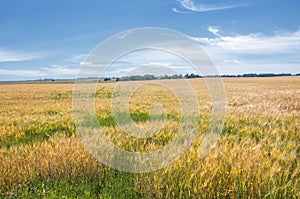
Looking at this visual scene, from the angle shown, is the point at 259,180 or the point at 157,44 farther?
the point at 157,44

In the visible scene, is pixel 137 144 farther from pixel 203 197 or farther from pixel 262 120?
pixel 262 120

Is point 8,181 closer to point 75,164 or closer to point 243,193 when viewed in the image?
point 75,164

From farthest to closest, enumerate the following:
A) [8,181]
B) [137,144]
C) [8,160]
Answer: [137,144] < [8,160] < [8,181]

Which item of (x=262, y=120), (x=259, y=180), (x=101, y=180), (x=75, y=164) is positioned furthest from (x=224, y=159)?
(x=262, y=120)

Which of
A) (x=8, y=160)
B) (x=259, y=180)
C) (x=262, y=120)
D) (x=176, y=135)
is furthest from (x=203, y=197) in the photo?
(x=262, y=120)

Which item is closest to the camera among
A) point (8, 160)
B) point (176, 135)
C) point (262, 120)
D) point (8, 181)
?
point (8, 181)

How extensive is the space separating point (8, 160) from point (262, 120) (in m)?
6.70

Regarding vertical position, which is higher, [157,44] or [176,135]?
[157,44]

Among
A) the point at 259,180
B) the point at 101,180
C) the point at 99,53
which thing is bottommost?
Result: the point at 101,180

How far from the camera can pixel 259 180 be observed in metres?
3.23

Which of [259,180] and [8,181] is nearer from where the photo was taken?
[259,180]

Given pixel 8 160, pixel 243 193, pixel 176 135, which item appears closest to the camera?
pixel 243 193

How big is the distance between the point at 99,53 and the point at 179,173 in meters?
2.68

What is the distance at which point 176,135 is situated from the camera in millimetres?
5711
